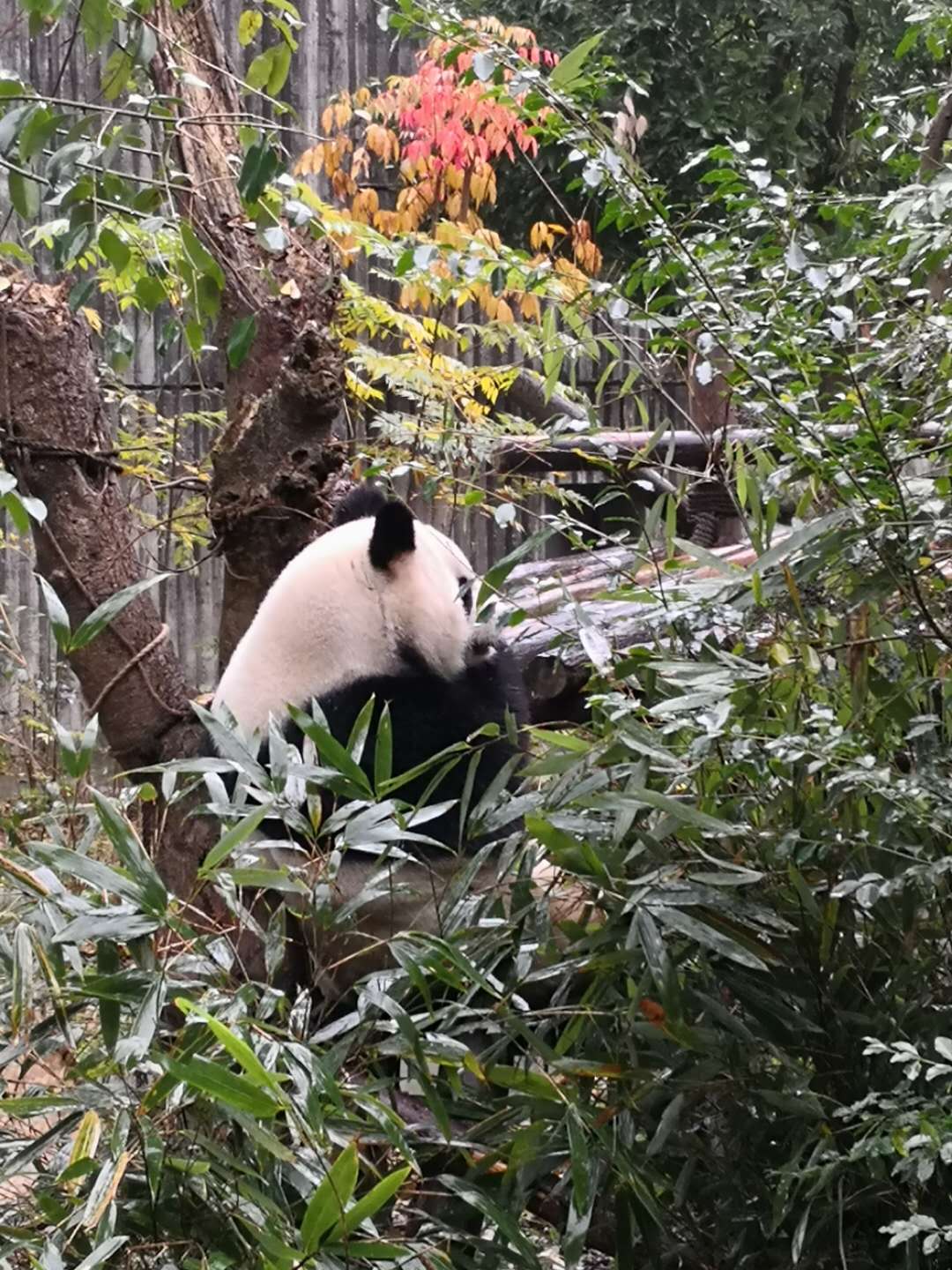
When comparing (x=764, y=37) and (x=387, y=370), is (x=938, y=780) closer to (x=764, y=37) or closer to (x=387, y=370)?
(x=387, y=370)

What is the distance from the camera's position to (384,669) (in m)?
2.24

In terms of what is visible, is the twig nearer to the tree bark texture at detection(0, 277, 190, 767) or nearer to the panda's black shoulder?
the tree bark texture at detection(0, 277, 190, 767)

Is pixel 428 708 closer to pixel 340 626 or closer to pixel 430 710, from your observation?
pixel 430 710

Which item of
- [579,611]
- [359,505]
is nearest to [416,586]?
[359,505]

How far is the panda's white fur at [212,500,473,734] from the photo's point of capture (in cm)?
217

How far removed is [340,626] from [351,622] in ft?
0.07

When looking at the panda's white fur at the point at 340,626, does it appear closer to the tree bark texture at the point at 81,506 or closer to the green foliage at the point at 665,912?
the tree bark texture at the point at 81,506

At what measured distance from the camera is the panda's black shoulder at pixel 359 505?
243 centimetres

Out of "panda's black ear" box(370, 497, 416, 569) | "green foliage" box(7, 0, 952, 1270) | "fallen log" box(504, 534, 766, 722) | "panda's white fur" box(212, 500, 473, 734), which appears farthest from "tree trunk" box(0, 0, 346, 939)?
"green foliage" box(7, 0, 952, 1270)

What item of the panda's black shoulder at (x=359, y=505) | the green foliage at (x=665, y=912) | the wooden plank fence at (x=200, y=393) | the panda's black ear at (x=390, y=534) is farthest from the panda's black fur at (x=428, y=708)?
the wooden plank fence at (x=200, y=393)

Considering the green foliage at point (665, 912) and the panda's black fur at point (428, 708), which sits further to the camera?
the panda's black fur at point (428, 708)

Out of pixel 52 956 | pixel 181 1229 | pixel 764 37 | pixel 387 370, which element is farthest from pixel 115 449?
pixel 764 37

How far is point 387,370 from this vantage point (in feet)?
11.0

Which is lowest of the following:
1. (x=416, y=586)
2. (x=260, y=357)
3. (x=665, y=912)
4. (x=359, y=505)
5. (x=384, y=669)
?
(x=665, y=912)
